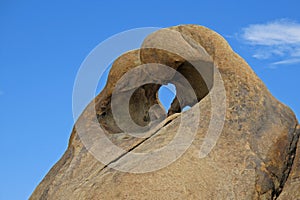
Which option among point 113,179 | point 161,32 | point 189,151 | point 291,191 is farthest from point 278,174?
point 161,32

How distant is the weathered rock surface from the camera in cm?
851

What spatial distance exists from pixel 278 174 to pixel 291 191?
413 mm

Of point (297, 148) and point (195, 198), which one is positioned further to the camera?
point (297, 148)

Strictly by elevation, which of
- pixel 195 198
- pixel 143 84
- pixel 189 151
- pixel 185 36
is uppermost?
pixel 185 36

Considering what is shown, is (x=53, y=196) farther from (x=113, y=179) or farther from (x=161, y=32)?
(x=161, y=32)

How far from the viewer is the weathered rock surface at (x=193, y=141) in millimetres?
8508

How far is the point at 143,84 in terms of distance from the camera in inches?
424

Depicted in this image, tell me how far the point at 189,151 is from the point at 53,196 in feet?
8.39

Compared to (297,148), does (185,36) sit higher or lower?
higher

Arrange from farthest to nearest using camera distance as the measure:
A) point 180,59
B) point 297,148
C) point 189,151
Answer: point 180,59 → point 297,148 → point 189,151

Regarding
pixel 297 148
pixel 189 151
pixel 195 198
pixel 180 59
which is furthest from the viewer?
pixel 180 59

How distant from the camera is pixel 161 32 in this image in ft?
35.3

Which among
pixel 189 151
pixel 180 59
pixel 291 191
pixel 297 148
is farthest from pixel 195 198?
pixel 180 59

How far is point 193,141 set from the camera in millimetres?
9078
